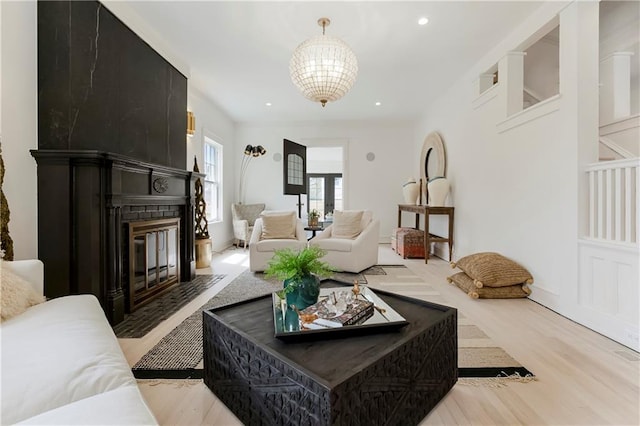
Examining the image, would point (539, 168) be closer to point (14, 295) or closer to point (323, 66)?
point (323, 66)

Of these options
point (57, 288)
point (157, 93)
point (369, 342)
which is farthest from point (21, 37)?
point (369, 342)

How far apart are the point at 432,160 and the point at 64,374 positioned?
5743 millimetres

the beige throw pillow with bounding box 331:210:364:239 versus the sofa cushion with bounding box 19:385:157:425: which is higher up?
the beige throw pillow with bounding box 331:210:364:239

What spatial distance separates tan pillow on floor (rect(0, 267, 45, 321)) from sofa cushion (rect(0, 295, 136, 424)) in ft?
0.14

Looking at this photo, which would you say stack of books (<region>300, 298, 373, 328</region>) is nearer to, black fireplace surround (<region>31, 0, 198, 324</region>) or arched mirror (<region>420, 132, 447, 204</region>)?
black fireplace surround (<region>31, 0, 198, 324</region>)

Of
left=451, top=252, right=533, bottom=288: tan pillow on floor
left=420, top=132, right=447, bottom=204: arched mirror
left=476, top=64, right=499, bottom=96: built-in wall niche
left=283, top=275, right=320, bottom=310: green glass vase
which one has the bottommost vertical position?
left=451, top=252, right=533, bottom=288: tan pillow on floor

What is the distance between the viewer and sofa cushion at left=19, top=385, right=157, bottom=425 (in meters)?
0.73

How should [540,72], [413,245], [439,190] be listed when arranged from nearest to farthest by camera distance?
[540,72] → [439,190] → [413,245]

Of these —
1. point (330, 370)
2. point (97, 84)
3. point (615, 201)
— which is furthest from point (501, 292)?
point (97, 84)

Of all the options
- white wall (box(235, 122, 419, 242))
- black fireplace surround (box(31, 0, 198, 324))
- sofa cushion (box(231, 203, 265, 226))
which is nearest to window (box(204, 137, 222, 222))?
sofa cushion (box(231, 203, 265, 226))

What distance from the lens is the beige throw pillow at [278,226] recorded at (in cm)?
421

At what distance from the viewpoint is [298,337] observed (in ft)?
4.08

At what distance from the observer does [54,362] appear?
0.98m

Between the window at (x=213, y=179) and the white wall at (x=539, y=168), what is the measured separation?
4.27 m
